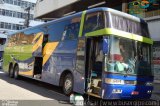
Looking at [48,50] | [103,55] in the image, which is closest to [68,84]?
[103,55]

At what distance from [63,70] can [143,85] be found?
11.7 ft

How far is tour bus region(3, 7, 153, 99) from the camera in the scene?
33.8 ft

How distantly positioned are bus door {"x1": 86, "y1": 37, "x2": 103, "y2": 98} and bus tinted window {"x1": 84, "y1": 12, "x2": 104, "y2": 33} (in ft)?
1.31

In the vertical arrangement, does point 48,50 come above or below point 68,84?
above

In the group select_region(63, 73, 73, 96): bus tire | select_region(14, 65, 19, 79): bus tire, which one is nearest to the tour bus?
select_region(63, 73, 73, 96): bus tire

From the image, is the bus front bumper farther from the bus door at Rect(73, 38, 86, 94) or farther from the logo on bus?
the logo on bus

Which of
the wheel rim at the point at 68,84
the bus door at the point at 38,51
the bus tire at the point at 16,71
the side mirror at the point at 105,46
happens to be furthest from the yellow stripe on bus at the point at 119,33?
the bus tire at the point at 16,71

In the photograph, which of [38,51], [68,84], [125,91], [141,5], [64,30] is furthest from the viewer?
[141,5]

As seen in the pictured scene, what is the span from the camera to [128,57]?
1074 centimetres

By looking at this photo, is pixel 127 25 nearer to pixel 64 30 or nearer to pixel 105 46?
pixel 105 46

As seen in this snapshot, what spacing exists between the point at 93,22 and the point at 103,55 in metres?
1.60

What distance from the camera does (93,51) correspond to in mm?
11156

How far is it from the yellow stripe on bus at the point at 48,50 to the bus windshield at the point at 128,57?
4.12 meters

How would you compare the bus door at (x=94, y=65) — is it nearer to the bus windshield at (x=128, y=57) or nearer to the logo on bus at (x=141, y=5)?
the bus windshield at (x=128, y=57)
